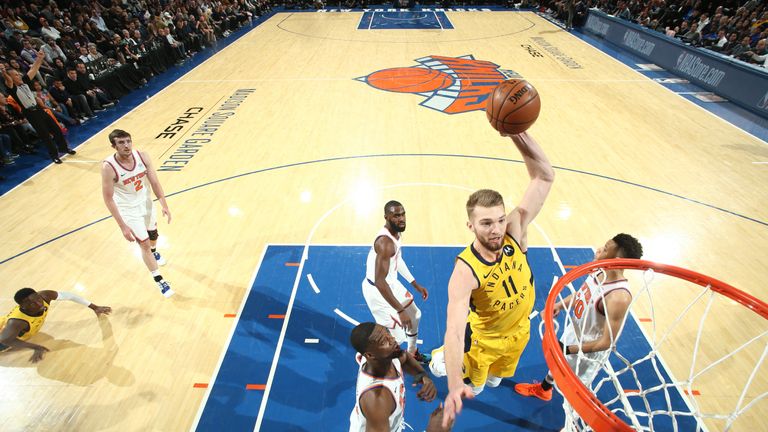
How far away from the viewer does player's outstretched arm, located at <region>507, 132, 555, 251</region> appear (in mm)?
2701

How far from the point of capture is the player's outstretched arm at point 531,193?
8.86 ft

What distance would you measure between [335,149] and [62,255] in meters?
4.87

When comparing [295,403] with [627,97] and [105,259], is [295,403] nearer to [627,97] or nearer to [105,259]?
[105,259]

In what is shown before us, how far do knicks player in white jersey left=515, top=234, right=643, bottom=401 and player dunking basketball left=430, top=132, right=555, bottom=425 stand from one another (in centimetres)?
38

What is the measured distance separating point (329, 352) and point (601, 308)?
263 cm

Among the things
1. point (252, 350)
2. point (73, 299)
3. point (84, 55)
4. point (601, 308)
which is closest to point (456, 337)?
point (601, 308)

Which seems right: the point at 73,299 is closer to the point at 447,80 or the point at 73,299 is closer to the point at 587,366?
Result: the point at 587,366

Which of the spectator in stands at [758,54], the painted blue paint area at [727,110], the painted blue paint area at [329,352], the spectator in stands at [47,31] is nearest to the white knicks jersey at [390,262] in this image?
the painted blue paint area at [329,352]

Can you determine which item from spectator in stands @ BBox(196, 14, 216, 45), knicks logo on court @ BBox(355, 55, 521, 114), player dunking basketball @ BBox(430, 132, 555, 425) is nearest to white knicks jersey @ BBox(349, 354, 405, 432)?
player dunking basketball @ BBox(430, 132, 555, 425)

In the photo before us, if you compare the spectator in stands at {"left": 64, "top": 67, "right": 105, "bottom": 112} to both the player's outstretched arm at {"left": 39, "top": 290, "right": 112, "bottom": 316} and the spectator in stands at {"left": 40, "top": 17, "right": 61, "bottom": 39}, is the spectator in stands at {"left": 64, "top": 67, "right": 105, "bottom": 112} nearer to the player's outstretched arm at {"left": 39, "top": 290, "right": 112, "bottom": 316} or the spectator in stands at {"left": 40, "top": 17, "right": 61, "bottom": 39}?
the spectator in stands at {"left": 40, "top": 17, "right": 61, "bottom": 39}

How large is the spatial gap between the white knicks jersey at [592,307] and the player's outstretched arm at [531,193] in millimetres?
672

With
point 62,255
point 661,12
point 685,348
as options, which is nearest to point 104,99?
point 62,255

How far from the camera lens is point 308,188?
23.5 ft

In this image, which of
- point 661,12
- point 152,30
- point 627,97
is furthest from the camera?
point 661,12
